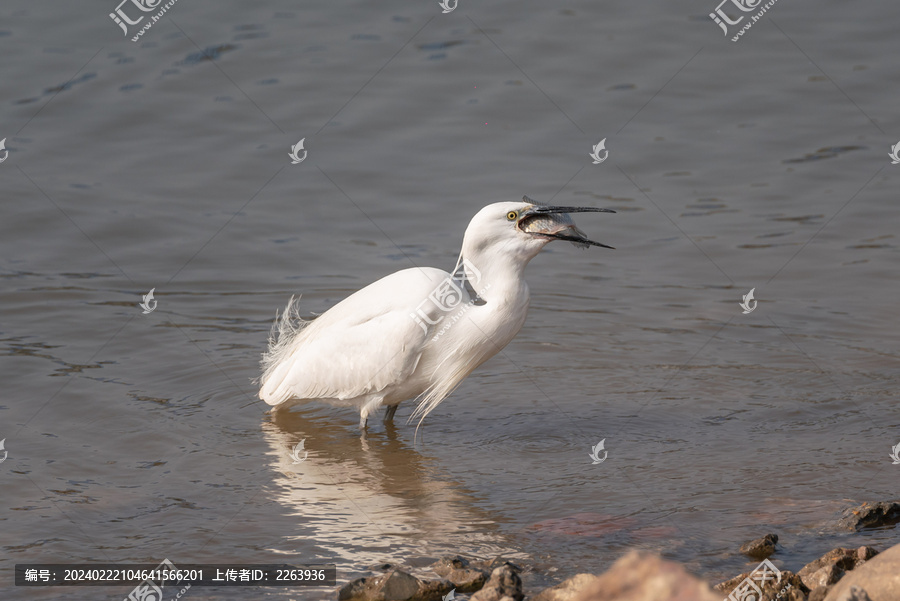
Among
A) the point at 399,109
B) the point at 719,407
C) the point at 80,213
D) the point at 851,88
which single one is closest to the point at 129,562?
the point at 719,407

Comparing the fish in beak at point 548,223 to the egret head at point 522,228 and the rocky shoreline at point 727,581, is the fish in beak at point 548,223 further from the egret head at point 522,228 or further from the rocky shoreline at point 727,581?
the rocky shoreline at point 727,581

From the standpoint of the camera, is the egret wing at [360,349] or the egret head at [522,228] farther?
the egret wing at [360,349]

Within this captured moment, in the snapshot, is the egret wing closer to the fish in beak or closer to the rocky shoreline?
the fish in beak

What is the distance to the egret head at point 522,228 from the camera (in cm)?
636

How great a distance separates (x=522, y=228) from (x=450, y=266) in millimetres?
4098

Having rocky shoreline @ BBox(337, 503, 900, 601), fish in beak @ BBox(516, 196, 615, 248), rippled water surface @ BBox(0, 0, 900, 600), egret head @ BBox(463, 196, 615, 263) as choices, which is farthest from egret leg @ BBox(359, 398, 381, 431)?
rocky shoreline @ BBox(337, 503, 900, 601)

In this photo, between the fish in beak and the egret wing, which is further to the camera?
the egret wing

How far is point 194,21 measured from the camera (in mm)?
15750

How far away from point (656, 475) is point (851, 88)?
10.0 metres

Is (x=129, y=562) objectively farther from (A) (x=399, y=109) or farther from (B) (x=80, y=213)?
(A) (x=399, y=109)

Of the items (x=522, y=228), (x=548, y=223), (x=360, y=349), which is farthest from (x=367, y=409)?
(x=548, y=223)

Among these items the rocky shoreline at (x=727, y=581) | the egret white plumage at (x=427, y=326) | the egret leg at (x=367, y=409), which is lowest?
the rocky shoreline at (x=727, y=581)

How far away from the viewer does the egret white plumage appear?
21.2 ft

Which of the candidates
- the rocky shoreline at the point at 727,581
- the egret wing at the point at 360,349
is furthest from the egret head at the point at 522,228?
the rocky shoreline at the point at 727,581
